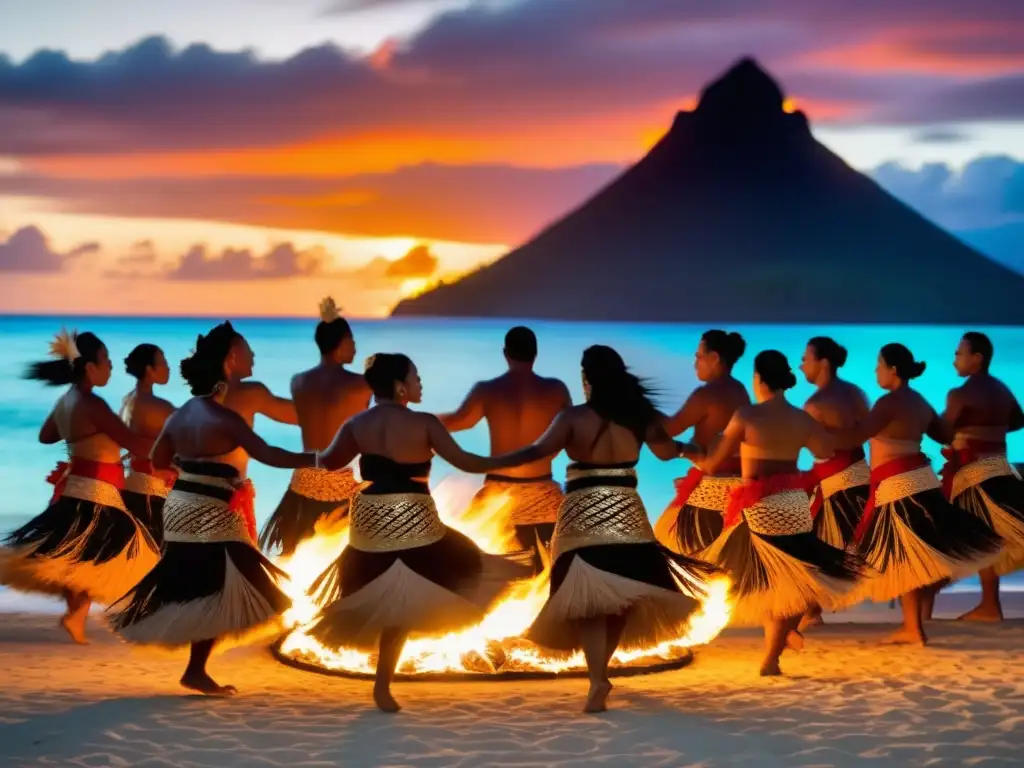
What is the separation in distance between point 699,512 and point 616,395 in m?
1.95

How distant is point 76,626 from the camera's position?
28.2 feet

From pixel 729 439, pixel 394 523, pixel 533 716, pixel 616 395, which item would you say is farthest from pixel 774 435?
pixel 394 523

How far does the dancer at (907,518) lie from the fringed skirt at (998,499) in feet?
2.22

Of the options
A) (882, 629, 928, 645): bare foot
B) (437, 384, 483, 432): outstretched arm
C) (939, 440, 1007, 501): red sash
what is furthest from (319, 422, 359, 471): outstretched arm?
(939, 440, 1007, 501): red sash

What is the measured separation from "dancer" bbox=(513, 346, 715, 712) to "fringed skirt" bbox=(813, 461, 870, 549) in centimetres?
239

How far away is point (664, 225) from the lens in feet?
584

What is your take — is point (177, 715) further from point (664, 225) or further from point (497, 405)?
point (664, 225)

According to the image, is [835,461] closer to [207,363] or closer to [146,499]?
[207,363]

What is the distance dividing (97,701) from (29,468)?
25.2 m

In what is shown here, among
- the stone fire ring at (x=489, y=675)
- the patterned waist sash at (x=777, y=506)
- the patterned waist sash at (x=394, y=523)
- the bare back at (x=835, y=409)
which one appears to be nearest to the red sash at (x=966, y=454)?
the bare back at (x=835, y=409)

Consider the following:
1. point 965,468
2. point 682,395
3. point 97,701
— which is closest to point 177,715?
point 97,701

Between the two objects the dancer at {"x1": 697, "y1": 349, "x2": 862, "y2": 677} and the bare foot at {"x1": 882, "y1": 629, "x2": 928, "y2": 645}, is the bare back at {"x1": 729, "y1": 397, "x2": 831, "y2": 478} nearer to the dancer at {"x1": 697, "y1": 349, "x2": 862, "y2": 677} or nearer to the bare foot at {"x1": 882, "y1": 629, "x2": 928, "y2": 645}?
the dancer at {"x1": 697, "y1": 349, "x2": 862, "y2": 677}

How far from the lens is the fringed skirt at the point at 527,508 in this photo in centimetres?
785

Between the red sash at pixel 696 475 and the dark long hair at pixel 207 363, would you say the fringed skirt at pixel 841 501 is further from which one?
the dark long hair at pixel 207 363
